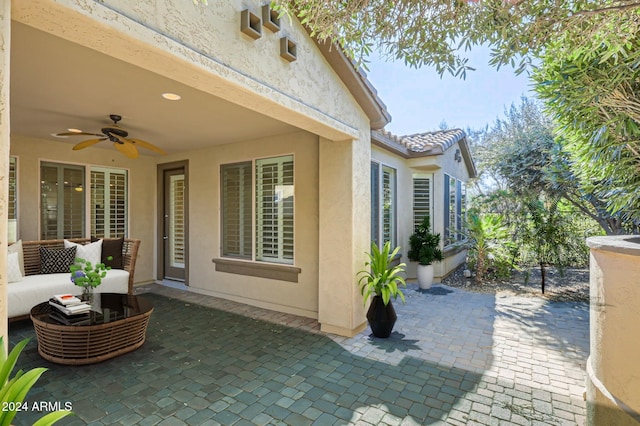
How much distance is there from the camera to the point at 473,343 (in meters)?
4.19

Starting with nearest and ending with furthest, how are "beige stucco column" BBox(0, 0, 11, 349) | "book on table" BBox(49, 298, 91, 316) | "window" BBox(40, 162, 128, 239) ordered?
"beige stucco column" BBox(0, 0, 11, 349) → "book on table" BBox(49, 298, 91, 316) → "window" BBox(40, 162, 128, 239)

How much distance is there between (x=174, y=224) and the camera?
24.8 feet

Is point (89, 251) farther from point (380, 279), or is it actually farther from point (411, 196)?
point (411, 196)

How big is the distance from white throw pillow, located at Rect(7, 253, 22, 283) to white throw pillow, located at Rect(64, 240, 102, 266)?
0.93 meters

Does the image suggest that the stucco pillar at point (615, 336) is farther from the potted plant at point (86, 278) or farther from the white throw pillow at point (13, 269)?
the white throw pillow at point (13, 269)

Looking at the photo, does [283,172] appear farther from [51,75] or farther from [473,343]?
[473,343]

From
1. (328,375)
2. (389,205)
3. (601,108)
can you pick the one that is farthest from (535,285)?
(328,375)

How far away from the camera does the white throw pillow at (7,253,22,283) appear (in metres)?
4.66

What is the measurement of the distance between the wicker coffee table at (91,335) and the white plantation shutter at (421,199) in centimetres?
631

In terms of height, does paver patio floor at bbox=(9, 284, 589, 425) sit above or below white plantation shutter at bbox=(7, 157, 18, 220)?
below

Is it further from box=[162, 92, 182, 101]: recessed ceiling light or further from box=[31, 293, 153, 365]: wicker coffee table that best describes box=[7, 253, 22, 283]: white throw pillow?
box=[162, 92, 182, 101]: recessed ceiling light

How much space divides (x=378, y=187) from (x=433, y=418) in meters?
4.53

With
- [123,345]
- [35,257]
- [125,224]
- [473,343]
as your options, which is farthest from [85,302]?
[473,343]

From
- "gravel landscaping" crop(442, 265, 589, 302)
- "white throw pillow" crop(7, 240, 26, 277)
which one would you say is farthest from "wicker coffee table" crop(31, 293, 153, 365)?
"gravel landscaping" crop(442, 265, 589, 302)
